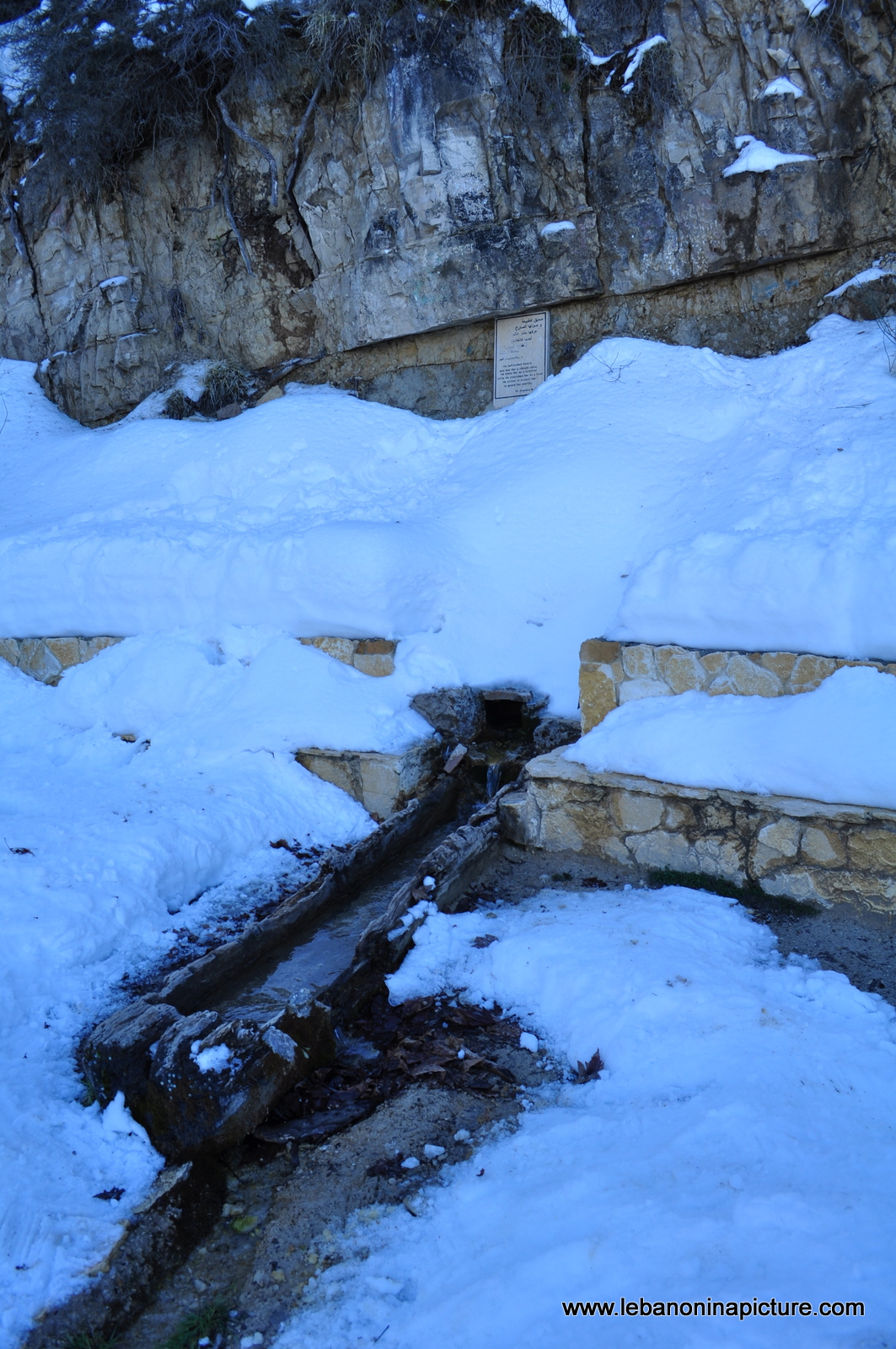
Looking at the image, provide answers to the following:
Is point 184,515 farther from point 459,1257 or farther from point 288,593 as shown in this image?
point 459,1257

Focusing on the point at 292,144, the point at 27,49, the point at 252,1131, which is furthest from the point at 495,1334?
the point at 27,49

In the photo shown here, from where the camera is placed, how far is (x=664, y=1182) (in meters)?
2.25

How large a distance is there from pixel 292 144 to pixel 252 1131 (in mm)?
10503

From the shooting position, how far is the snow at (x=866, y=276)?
7.57 metres

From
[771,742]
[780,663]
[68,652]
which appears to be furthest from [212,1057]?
[68,652]

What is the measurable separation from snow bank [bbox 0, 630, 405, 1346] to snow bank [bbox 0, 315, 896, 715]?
566 millimetres

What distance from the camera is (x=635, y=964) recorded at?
3.25m

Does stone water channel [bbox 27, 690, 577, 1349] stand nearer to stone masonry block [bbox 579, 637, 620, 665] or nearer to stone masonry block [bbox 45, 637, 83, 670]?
stone masonry block [bbox 579, 637, 620, 665]

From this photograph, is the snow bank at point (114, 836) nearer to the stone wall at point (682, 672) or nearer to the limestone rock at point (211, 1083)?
the limestone rock at point (211, 1083)

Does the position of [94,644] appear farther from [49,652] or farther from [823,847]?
[823,847]

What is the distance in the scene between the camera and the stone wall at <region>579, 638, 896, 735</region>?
3.98 meters

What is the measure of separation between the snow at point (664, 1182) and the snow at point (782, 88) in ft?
26.4

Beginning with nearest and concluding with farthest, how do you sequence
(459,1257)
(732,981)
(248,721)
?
1. (459,1257)
2. (732,981)
3. (248,721)

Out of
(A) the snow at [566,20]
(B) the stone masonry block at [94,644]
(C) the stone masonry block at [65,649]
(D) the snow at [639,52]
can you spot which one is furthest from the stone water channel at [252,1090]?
(A) the snow at [566,20]
